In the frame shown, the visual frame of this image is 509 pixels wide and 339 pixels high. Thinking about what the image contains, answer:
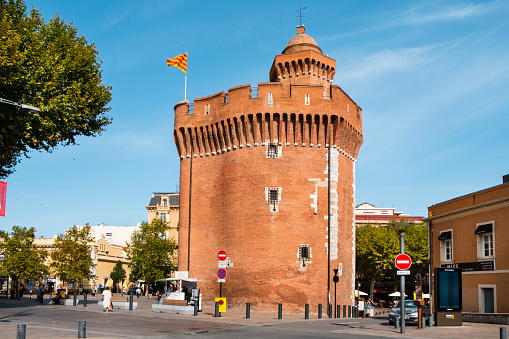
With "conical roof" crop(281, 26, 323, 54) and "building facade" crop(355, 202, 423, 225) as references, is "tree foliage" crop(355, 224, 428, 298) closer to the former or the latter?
"building facade" crop(355, 202, 423, 225)

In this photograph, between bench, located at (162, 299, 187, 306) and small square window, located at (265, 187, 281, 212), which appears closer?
bench, located at (162, 299, 187, 306)

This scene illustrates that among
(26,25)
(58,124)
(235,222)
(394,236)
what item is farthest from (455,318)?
(394,236)

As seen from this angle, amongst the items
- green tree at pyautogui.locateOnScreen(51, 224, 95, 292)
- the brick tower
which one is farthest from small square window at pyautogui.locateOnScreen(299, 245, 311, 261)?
green tree at pyautogui.locateOnScreen(51, 224, 95, 292)

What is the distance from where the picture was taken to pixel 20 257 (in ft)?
191

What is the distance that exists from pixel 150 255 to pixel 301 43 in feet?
123

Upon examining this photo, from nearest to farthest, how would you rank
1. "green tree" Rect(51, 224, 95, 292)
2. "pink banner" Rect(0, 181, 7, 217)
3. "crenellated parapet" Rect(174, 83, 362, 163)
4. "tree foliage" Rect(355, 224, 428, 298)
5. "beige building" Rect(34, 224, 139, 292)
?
1. "pink banner" Rect(0, 181, 7, 217)
2. "crenellated parapet" Rect(174, 83, 362, 163)
3. "green tree" Rect(51, 224, 95, 292)
4. "tree foliage" Rect(355, 224, 428, 298)
5. "beige building" Rect(34, 224, 139, 292)

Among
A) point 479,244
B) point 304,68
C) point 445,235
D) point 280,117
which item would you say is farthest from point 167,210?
point 479,244

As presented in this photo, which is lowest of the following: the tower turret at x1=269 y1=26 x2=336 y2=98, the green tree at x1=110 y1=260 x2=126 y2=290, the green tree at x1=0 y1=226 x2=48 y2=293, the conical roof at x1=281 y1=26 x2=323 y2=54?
the green tree at x1=110 y1=260 x2=126 y2=290

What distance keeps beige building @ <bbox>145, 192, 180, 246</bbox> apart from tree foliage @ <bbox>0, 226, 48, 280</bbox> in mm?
27962

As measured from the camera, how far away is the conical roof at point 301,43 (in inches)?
1930

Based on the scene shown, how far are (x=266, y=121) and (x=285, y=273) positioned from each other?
38.4ft

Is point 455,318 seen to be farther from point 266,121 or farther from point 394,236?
point 394,236

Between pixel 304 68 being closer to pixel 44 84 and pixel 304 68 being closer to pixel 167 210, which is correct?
pixel 44 84

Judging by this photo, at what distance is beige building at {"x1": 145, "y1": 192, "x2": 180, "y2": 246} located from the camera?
8762cm
